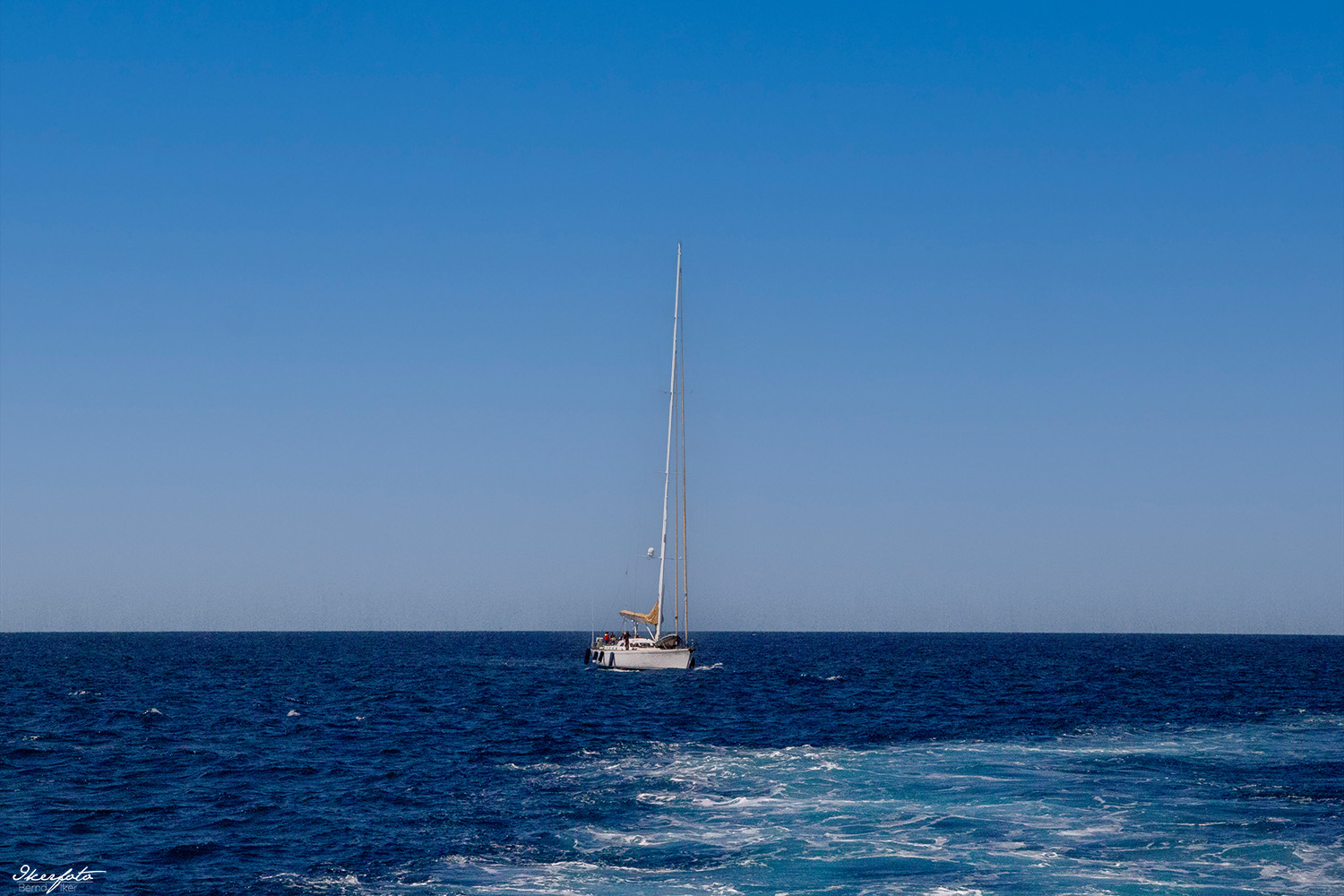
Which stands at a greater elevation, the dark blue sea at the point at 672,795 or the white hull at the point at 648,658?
the white hull at the point at 648,658

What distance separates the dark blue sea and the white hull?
11.2m

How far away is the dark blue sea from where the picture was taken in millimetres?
25000

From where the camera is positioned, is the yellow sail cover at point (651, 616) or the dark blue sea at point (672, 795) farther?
the yellow sail cover at point (651, 616)

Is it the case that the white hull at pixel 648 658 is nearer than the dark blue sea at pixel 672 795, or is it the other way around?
the dark blue sea at pixel 672 795

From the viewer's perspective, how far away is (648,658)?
83.0 m

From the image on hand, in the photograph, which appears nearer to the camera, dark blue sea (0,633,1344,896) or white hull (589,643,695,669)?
dark blue sea (0,633,1344,896)

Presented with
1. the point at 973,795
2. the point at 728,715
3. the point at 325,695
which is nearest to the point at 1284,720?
the point at 728,715

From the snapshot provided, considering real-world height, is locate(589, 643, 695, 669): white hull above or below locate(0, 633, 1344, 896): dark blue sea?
above

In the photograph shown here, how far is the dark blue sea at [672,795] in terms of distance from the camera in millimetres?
25000

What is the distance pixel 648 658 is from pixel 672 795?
1904 inches

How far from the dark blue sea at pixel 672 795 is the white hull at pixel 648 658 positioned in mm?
11226

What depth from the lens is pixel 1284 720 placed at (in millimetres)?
58906

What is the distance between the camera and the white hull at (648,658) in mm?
82688

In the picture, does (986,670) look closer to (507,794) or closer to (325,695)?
(325,695)
